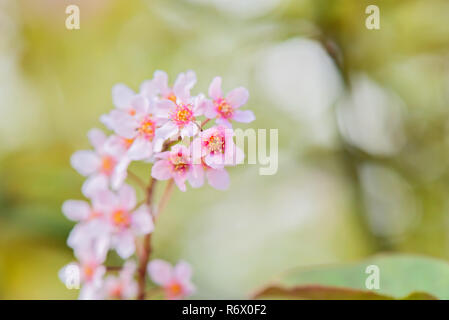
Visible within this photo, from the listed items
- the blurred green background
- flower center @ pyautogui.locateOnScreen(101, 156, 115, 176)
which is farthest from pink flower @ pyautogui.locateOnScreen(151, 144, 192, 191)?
the blurred green background

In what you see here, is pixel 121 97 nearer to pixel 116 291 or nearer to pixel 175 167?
pixel 175 167

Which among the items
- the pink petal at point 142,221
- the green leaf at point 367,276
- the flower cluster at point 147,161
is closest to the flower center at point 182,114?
the flower cluster at point 147,161

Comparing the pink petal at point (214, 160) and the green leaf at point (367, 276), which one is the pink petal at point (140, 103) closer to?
the pink petal at point (214, 160)

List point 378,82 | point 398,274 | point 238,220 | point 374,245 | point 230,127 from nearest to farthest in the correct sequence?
point 230,127 < point 398,274 < point 374,245 < point 378,82 < point 238,220

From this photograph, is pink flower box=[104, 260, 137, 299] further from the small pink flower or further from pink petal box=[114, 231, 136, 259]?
the small pink flower

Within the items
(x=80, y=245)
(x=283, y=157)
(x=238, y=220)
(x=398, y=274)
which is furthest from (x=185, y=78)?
(x=238, y=220)

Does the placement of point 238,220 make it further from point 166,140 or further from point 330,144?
point 166,140
